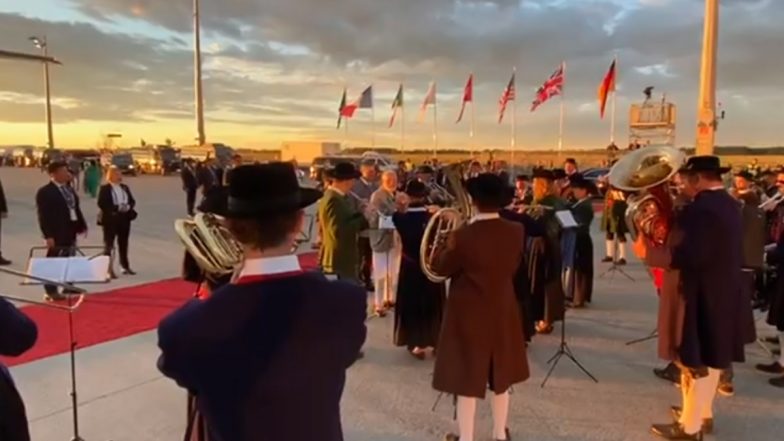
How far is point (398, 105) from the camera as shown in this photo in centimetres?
3450

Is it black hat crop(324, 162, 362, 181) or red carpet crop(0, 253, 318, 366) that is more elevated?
black hat crop(324, 162, 362, 181)

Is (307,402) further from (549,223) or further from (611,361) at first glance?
(549,223)

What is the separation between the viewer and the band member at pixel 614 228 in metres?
10.5

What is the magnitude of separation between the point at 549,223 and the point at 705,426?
112 inches

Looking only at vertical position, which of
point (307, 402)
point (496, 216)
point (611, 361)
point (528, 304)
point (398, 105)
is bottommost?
point (611, 361)

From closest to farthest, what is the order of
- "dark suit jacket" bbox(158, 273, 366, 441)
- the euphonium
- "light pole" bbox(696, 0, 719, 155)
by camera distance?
"dark suit jacket" bbox(158, 273, 366, 441)
the euphonium
"light pole" bbox(696, 0, 719, 155)

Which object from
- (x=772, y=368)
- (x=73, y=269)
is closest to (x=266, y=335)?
(x=73, y=269)

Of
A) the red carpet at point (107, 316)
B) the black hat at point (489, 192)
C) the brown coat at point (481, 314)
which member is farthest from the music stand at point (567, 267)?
the red carpet at point (107, 316)

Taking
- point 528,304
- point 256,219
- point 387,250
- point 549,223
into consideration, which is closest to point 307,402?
point 256,219

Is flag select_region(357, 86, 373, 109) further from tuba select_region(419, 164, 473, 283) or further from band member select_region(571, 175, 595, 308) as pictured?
tuba select_region(419, 164, 473, 283)

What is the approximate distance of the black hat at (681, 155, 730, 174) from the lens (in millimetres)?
3791

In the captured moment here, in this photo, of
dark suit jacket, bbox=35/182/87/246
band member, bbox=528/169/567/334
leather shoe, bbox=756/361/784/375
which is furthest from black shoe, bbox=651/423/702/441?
dark suit jacket, bbox=35/182/87/246

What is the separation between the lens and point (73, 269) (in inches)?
144

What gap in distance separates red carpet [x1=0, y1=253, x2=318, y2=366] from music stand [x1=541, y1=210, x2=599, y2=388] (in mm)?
3939
